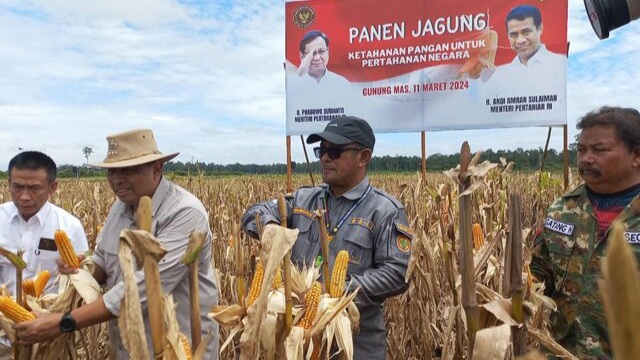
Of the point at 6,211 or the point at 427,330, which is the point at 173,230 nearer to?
the point at 6,211

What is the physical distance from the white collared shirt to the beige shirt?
2.03ft

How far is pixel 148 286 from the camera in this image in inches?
40.3

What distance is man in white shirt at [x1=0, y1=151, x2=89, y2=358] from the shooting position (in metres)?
3.15

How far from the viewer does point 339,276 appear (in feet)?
6.80

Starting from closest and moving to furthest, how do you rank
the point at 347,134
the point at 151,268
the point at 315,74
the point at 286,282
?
the point at 151,268, the point at 286,282, the point at 347,134, the point at 315,74

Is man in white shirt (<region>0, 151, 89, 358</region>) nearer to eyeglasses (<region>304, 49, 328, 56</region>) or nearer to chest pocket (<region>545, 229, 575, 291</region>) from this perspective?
chest pocket (<region>545, 229, 575, 291</region>)

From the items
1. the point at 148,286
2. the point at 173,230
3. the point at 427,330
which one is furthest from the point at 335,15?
the point at 148,286

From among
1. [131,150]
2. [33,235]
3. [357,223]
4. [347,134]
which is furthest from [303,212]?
[33,235]

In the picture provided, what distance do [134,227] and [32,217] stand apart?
1.07 m

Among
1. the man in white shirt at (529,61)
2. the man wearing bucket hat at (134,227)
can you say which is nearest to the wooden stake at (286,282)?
the man wearing bucket hat at (134,227)

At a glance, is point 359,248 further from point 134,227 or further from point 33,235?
point 33,235

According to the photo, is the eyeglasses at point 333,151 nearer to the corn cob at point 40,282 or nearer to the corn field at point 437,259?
the corn field at point 437,259

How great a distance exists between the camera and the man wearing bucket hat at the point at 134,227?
2.25m

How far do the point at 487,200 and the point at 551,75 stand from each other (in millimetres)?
1372
